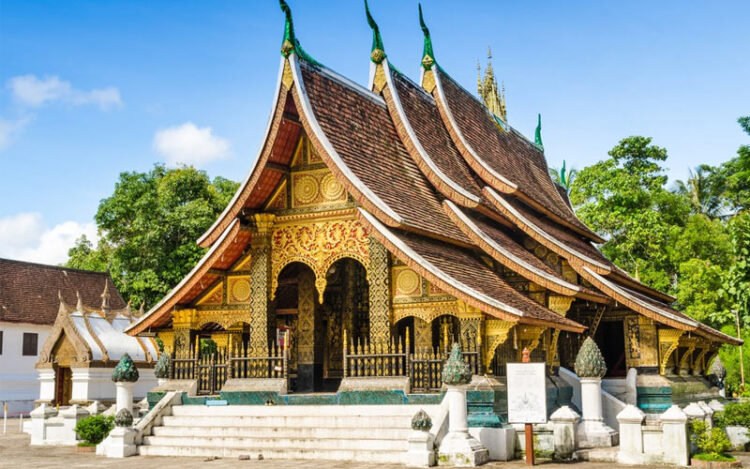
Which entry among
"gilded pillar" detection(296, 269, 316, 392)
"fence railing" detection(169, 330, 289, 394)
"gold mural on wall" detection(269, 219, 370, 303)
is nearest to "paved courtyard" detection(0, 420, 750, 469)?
"fence railing" detection(169, 330, 289, 394)

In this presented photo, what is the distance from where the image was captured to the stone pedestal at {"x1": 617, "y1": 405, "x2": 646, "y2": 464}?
1158 centimetres

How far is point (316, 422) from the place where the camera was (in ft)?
41.6

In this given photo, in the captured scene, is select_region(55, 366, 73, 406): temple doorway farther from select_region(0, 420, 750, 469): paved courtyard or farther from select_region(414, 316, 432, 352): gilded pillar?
select_region(414, 316, 432, 352): gilded pillar

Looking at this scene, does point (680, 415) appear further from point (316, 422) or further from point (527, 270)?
point (316, 422)

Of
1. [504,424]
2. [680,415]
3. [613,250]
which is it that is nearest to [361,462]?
[504,424]

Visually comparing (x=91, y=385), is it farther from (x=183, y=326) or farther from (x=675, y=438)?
(x=675, y=438)

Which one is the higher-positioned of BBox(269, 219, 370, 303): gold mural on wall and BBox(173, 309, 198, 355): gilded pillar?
BBox(269, 219, 370, 303): gold mural on wall

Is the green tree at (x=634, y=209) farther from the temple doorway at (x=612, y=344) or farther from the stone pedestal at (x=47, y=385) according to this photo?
the stone pedestal at (x=47, y=385)

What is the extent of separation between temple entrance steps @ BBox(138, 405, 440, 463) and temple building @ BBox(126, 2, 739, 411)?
2.76 feet

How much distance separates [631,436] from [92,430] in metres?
9.16

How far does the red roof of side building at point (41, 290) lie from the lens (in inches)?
1244

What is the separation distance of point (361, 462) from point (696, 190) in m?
41.1

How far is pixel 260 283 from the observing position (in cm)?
1477

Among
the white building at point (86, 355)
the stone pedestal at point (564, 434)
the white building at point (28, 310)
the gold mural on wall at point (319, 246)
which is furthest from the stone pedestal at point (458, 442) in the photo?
the white building at point (28, 310)
